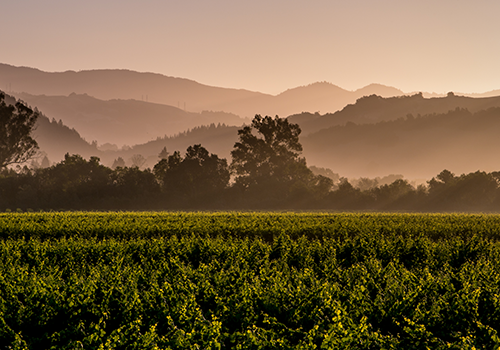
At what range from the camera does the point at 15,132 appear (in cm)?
7031

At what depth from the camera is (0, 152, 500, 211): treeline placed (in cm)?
5950

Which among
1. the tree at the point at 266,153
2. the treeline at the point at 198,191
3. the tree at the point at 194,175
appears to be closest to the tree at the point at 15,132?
the treeline at the point at 198,191

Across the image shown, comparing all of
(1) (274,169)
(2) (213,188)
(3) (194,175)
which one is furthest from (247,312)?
(1) (274,169)

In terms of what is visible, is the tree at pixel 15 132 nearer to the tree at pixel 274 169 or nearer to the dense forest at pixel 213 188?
the dense forest at pixel 213 188

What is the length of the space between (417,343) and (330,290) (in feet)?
5.80

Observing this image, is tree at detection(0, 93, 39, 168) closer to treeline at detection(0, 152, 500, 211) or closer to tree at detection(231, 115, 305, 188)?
treeline at detection(0, 152, 500, 211)

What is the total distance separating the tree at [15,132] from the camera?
69.4 meters

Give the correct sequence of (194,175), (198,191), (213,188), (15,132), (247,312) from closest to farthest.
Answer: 1. (247,312)
2. (198,191)
3. (213,188)
4. (194,175)
5. (15,132)

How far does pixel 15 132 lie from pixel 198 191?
35.9 meters

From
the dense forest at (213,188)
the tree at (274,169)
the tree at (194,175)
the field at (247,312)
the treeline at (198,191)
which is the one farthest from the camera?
the tree at (194,175)

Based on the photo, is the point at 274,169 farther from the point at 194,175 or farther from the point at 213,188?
the point at 194,175

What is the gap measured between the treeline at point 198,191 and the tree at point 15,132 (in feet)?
25.2

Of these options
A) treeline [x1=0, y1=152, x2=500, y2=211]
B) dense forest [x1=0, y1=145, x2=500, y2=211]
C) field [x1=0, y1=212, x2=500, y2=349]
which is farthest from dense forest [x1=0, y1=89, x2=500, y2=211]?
field [x1=0, y1=212, x2=500, y2=349]

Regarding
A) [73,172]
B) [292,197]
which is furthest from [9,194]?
[292,197]
